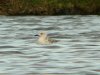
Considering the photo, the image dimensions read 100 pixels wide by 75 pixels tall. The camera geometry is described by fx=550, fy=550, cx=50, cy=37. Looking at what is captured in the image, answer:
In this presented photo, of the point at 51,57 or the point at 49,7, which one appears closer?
the point at 51,57

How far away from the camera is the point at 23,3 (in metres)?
33.2

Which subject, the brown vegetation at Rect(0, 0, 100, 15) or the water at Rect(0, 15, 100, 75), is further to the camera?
the brown vegetation at Rect(0, 0, 100, 15)

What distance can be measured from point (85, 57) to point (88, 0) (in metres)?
22.2

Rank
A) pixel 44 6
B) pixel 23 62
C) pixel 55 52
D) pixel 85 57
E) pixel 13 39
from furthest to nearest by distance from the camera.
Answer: pixel 44 6, pixel 13 39, pixel 55 52, pixel 85 57, pixel 23 62

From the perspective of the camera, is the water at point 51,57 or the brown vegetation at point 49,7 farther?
the brown vegetation at point 49,7

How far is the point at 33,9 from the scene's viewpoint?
3309 cm

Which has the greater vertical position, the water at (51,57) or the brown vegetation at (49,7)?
the water at (51,57)

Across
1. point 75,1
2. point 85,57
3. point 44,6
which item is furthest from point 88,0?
point 85,57

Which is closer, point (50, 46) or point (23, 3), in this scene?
point (50, 46)

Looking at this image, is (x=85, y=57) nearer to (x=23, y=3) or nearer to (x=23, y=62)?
(x=23, y=62)

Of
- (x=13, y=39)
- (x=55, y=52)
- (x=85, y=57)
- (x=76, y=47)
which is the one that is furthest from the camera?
(x=13, y=39)

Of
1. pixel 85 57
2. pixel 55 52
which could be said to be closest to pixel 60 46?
pixel 55 52

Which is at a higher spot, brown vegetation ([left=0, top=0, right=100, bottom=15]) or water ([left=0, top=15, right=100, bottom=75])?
water ([left=0, top=15, right=100, bottom=75])

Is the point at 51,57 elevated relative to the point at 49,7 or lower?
elevated
